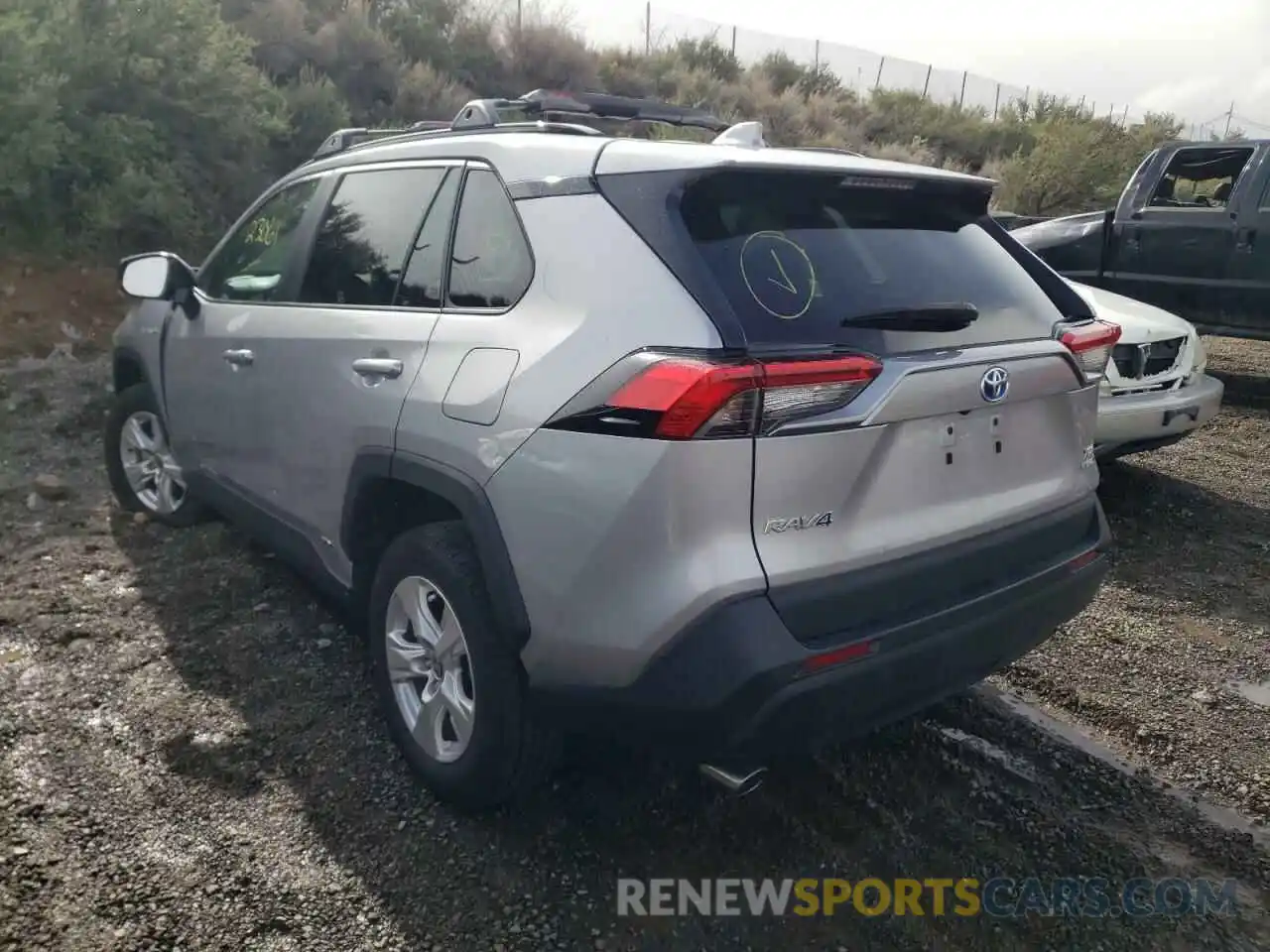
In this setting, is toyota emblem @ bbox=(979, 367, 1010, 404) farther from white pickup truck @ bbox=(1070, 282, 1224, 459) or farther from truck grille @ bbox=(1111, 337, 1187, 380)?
truck grille @ bbox=(1111, 337, 1187, 380)

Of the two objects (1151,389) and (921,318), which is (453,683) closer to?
(921,318)

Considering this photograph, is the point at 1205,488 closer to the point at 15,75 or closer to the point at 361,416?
the point at 361,416

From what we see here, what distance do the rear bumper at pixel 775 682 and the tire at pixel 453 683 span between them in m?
0.17

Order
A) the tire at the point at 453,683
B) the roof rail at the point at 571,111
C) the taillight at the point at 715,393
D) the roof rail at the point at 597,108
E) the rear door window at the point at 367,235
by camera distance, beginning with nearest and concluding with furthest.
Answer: the taillight at the point at 715,393, the tire at the point at 453,683, the rear door window at the point at 367,235, the roof rail at the point at 571,111, the roof rail at the point at 597,108

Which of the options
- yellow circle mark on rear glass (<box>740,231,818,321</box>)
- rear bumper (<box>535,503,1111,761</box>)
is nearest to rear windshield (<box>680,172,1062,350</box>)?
yellow circle mark on rear glass (<box>740,231,818,321</box>)

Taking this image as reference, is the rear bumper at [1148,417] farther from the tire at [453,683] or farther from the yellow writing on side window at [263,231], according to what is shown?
the yellow writing on side window at [263,231]

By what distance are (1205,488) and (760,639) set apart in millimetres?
4669

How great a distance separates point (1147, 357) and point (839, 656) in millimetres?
3880

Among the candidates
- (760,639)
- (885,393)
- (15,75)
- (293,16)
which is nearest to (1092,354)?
(885,393)

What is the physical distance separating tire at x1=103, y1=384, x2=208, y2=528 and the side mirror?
0.56 meters

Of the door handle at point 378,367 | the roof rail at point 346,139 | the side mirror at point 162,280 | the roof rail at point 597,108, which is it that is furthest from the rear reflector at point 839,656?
the side mirror at point 162,280

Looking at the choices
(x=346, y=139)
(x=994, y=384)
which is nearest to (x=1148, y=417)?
(x=994, y=384)

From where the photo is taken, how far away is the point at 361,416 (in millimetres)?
2779

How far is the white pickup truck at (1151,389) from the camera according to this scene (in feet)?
15.8
